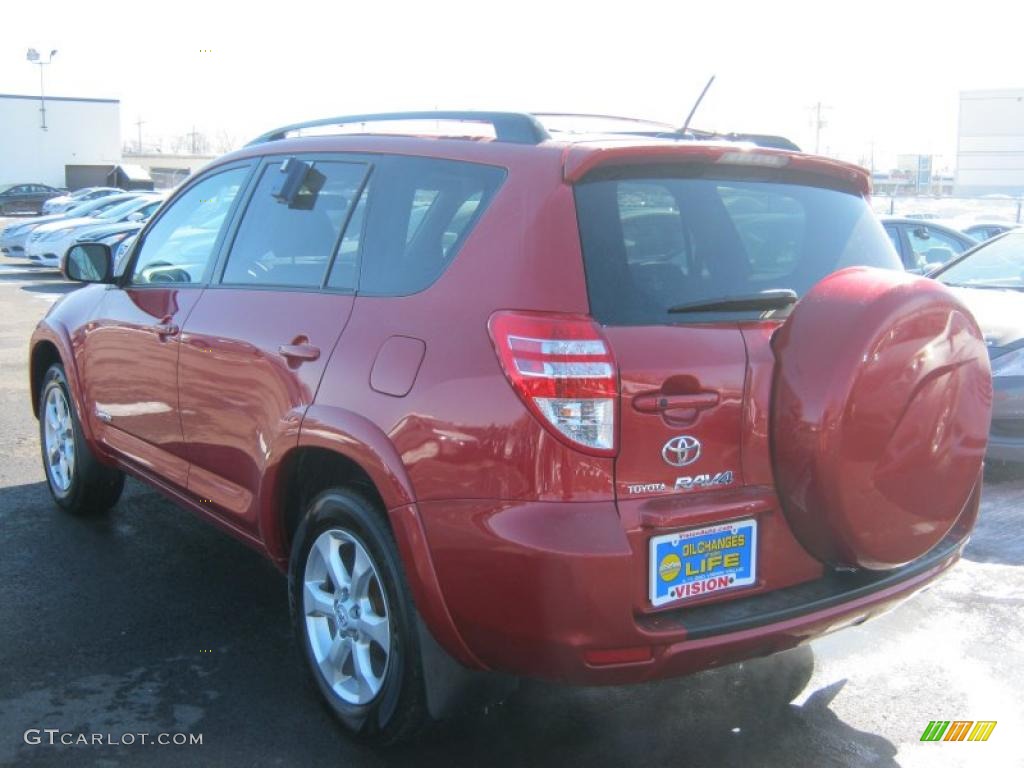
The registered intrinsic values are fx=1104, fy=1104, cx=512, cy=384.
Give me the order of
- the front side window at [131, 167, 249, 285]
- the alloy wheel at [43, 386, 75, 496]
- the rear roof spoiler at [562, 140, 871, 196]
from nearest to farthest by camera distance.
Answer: the rear roof spoiler at [562, 140, 871, 196] < the front side window at [131, 167, 249, 285] < the alloy wheel at [43, 386, 75, 496]

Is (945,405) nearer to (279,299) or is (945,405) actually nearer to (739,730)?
(739,730)

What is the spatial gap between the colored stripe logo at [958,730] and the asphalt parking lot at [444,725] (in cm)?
3

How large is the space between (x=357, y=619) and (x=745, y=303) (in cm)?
152

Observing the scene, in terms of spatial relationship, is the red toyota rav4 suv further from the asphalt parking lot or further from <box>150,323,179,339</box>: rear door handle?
<box>150,323,179,339</box>: rear door handle

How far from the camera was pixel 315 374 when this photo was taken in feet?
11.4

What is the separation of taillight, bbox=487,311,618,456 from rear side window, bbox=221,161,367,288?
3.67 feet

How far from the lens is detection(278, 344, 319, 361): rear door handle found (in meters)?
3.51

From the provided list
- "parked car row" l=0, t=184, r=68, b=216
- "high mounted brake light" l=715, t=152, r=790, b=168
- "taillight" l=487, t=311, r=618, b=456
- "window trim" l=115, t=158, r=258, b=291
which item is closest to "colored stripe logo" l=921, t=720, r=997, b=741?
"taillight" l=487, t=311, r=618, b=456

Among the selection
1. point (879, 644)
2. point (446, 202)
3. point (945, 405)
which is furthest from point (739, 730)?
point (446, 202)

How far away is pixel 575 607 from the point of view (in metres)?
2.76

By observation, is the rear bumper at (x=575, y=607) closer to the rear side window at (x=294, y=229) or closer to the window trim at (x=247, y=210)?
the window trim at (x=247, y=210)

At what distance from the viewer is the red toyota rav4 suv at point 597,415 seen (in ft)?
9.26

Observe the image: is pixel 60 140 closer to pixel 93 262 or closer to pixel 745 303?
pixel 93 262

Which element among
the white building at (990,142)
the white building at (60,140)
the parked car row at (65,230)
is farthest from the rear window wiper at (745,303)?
the white building at (990,142)
